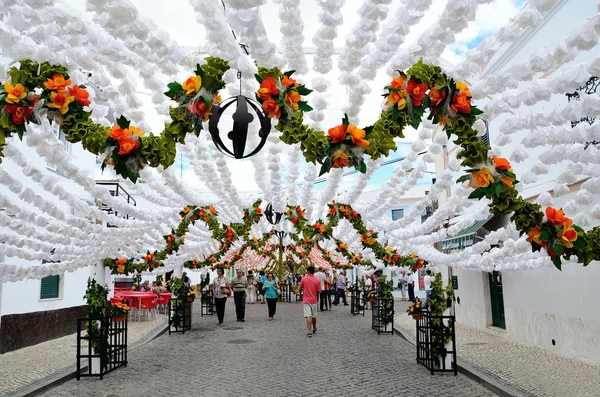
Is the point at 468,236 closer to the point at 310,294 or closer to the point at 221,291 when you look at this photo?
the point at 310,294

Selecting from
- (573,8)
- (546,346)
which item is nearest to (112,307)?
(546,346)

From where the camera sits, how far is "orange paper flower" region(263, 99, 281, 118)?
165 inches

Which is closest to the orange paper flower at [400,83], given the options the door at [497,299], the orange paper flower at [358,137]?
the orange paper flower at [358,137]

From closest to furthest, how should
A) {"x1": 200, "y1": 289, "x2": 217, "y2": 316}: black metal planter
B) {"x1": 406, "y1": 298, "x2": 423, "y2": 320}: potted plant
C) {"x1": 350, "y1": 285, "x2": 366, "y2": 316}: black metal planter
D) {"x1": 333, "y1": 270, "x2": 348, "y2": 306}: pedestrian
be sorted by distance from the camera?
{"x1": 406, "y1": 298, "x2": 423, "y2": 320}: potted plant
{"x1": 350, "y1": 285, "x2": 366, "y2": 316}: black metal planter
{"x1": 200, "y1": 289, "x2": 217, "y2": 316}: black metal planter
{"x1": 333, "y1": 270, "x2": 348, "y2": 306}: pedestrian

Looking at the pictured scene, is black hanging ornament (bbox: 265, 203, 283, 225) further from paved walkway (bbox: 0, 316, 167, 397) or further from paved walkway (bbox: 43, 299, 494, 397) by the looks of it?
paved walkway (bbox: 0, 316, 167, 397)

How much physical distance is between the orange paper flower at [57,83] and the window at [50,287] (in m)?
9.62

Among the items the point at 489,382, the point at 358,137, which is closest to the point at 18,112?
the point at 358,137

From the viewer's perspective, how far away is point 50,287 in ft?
41.4

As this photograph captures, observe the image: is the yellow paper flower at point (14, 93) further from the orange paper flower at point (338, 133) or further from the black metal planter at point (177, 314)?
the black metal planter at point (177, 314)

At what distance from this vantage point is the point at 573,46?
3.83 meters

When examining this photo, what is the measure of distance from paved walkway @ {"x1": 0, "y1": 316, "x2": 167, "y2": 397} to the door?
962 cm

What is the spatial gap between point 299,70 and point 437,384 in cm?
534

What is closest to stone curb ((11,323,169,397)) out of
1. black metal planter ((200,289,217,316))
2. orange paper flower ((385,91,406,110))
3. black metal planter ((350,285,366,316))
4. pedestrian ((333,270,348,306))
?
orange paper flower ((385,91,406,110))

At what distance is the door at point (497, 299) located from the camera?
13531 millimetres
